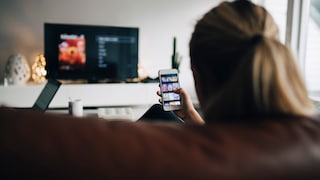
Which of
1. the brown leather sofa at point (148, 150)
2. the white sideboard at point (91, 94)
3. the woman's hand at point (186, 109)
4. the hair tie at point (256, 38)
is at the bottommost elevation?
the white sideboard at point (91, 94)

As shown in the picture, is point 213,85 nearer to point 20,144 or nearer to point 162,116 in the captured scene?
point 20,144

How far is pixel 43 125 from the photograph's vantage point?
0.51 m

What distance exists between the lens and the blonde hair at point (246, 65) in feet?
1.86

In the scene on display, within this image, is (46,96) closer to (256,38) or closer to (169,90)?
(169,90)

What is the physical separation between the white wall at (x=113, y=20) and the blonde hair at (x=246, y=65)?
3081 mm

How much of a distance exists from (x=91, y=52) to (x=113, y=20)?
0.45 metres

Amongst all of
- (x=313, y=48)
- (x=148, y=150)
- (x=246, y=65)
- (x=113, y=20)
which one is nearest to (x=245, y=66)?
(x=246, y=65)

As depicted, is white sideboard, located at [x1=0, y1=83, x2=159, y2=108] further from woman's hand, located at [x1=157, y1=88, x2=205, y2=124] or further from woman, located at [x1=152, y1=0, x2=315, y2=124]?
woman, located at [x1=152, y1=0, x2=315, y2=124]

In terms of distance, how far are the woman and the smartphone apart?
0.69 meters

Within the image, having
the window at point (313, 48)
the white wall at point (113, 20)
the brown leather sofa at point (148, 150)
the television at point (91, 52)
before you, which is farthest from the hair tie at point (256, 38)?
the television at point (91, 52)

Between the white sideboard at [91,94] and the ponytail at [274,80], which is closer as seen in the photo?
the ponytail at [274,80]

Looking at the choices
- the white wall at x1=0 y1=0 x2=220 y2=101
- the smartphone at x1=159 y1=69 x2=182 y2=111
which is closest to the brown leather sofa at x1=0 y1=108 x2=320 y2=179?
the smartphone at x1=159 y1=69 x2=182 y2=111

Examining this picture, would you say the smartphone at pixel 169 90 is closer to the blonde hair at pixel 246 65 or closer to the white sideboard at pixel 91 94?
the blonde hair at pixel 246 65

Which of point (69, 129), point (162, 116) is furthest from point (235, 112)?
point (162, 116)
